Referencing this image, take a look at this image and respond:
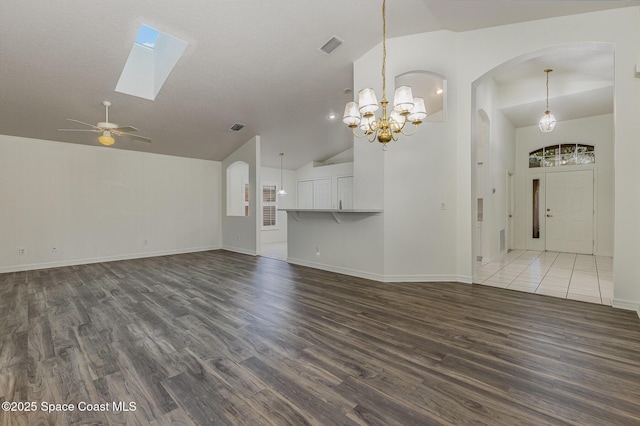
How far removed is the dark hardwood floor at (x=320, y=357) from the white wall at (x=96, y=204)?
2.42 metres

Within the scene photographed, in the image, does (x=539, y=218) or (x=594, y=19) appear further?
(x=539, y=218)

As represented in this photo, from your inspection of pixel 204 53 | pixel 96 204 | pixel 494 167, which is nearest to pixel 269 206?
pixel 96 204

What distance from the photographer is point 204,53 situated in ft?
12.9

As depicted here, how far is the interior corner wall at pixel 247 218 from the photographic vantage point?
23.0 ft

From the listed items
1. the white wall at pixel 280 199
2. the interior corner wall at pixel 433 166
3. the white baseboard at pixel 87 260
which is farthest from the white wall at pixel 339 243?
the white wall at pixel 280 199

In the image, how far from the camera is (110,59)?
3.74 metres

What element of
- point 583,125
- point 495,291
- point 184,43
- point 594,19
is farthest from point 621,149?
point 184,43

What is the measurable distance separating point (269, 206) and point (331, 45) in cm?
669

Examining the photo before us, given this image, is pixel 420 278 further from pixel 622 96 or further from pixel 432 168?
pixel 622 96

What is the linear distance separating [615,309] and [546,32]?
3468 mm

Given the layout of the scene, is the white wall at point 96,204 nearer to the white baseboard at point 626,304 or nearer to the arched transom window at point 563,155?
the white baseboard at point 626,304

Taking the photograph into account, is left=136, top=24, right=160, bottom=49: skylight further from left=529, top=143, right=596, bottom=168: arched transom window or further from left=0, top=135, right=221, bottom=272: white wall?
left=529, top=143, right=596, bottom=168: arched transom window

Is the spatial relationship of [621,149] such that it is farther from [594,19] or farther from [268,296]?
[268,296]

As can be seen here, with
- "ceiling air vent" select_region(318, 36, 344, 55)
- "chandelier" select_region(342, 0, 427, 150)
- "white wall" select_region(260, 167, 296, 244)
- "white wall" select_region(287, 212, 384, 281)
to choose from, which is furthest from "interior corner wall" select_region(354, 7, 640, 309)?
"white wall" select_region(260, 167, 296, 244)
